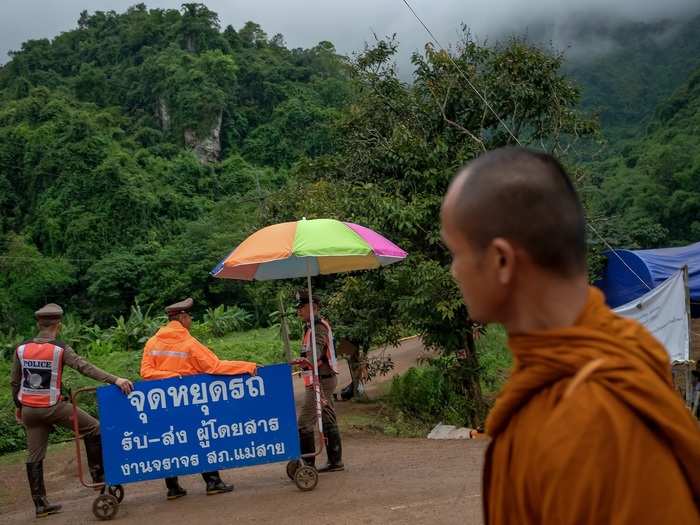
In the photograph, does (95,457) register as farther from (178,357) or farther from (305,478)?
(305,478)

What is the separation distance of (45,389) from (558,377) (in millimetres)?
6225

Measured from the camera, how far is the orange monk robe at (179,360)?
21.4ft

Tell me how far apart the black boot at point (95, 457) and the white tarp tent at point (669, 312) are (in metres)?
7.45

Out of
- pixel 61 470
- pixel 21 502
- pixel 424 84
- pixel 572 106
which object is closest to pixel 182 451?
pixel 21 502

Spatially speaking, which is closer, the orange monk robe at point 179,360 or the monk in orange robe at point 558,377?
the monk in orange robe at point 558,377

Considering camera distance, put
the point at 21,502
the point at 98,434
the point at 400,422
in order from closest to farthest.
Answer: the point at 98,434 < the point at 21,502 < the point at 400,422

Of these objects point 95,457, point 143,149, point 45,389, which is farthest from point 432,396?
point 143,149

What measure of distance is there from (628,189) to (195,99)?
107ft

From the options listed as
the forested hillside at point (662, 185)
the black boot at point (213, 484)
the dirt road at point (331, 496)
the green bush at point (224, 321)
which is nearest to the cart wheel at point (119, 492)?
the dirt road at point (331, 496)

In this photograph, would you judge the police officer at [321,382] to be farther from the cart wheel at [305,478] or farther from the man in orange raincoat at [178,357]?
the man in orange raincoat at [178,357]

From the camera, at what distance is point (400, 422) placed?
36.6 feet

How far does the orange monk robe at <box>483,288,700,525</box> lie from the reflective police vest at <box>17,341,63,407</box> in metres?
6.02

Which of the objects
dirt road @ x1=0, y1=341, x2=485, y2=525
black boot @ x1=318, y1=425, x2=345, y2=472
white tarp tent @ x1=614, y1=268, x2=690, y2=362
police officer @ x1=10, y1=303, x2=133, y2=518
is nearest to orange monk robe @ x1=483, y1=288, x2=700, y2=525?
dirt road @ x1=0, y1=341, x2=485, y2=525

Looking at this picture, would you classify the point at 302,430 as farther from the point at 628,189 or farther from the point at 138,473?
the point at 628,189
